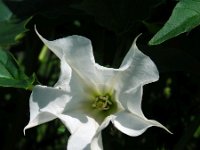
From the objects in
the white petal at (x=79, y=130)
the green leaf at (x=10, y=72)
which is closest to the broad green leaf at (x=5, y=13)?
the green leaf at (x=10, y=72)

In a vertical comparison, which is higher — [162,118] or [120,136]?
[120,136]

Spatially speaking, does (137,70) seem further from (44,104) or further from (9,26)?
(9,26)

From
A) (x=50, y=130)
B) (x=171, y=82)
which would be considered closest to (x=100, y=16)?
(x=171, y=82)

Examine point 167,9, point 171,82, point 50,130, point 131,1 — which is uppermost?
point 131,1

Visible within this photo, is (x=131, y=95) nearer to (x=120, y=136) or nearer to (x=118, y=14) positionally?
(x=118, y=14)

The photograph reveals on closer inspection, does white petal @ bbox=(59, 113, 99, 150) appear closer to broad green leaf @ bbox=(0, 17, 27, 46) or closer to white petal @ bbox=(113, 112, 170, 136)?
white petal @ bbox=(113, 112, 170, 136)

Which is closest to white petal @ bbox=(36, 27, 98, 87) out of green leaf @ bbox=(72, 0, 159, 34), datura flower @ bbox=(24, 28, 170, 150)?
datura flower @ bbox=(24, 28, 170, 150)

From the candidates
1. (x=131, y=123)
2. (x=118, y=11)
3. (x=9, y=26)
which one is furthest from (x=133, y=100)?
(x=9, y=26)
